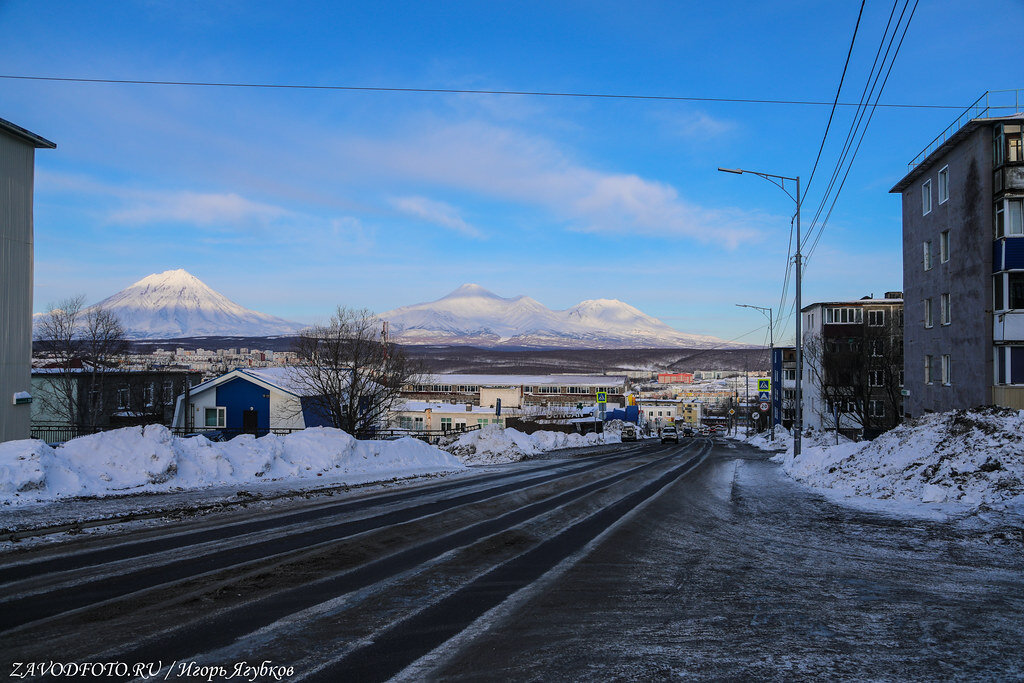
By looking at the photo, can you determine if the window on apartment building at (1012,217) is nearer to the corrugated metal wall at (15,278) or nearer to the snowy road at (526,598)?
the snowy road at (526,598)

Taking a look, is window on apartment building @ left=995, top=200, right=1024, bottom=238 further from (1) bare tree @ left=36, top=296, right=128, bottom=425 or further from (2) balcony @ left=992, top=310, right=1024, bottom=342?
(1) bare tree @ left=36, top=296, right=128, bottom=425

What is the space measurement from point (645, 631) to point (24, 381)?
984 inches

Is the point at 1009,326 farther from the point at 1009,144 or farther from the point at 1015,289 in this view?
the point at 1009,144

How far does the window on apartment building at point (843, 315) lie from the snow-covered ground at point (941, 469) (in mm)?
62930

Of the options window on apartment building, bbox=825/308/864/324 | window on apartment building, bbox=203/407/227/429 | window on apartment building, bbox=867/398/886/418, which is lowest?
window on apartment building, bbox=867/398/886/418

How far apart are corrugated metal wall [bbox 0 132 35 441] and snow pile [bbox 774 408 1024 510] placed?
84.2ft

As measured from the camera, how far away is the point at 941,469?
15102mm

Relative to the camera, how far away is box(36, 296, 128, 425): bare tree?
48.0 meters

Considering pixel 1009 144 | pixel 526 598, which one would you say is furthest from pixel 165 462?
pixel 1009 144

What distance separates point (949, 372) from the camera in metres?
33.0

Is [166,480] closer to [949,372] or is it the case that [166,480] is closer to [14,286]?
[14,286]

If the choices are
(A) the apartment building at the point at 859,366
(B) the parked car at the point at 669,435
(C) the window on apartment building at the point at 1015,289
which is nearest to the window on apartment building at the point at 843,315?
(A) the apartment building at the point at 859,366

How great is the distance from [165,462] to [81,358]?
4250cm


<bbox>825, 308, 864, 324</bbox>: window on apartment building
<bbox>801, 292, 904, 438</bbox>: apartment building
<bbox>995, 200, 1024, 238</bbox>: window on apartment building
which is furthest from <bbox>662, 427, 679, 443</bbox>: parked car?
<bbox>995, 200, 1024, 238</bbox>: window on apartment building
